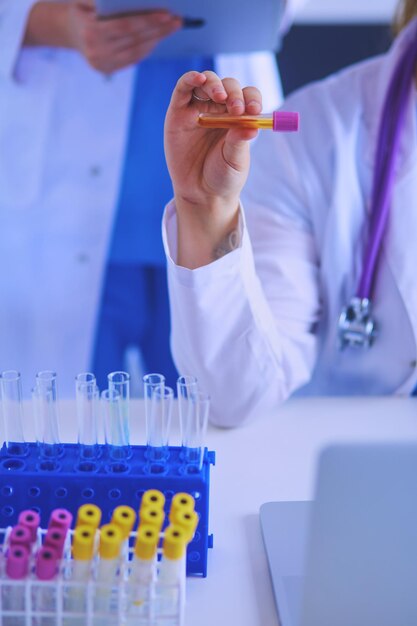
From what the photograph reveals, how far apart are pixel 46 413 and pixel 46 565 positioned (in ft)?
0.61

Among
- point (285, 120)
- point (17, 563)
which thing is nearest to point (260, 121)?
point (285, 120)

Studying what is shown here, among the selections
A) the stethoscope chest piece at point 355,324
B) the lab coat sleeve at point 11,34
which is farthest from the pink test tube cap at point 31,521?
the lab coat sleeve at point 11,34

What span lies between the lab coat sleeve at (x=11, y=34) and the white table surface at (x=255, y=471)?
757mm

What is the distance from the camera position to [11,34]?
141 centimetres

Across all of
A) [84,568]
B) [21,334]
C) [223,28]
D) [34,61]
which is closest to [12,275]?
[21,334]

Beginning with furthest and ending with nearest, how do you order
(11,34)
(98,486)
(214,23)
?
(11,34)
(214,23)
(98,486)

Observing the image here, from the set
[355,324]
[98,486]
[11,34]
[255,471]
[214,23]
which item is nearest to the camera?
[98,486]

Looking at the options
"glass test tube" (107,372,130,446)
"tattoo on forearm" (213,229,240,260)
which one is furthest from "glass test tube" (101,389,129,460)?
"tattoo on forearm" (213,229,240,260)

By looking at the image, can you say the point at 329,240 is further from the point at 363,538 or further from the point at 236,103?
the point at 363,538

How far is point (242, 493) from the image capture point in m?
0.78

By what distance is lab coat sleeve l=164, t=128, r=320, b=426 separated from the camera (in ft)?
2.80

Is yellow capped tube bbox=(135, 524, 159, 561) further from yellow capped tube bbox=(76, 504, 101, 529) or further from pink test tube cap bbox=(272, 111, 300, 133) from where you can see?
pink test tube cap bbox=(272, 111, 300, 133)

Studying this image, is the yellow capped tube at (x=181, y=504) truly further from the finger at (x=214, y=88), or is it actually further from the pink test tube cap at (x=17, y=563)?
the finger at (x=214, y=88)

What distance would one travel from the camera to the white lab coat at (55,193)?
1.46 metres
